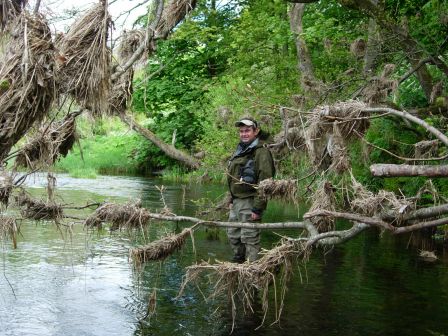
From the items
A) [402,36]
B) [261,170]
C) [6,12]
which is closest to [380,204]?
[261,170]

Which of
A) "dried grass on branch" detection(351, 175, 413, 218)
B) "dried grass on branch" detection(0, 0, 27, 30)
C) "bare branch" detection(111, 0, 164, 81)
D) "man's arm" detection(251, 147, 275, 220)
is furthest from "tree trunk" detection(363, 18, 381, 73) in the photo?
"dried grass on branch" detection(0, 0, 27, 30)

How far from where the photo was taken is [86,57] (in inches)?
200

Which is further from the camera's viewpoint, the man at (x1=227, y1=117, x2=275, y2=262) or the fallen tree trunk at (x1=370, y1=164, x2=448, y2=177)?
the man at (x1=227, y1=117, x2=275, y2=262)

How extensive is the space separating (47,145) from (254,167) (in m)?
3.20

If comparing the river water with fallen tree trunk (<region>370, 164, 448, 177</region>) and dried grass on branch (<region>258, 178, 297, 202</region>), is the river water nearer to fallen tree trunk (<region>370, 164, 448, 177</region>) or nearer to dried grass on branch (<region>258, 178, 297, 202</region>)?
dried grass on branch (<region>258, 178, 297, 202</region>)

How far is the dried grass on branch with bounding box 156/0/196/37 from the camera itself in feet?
20.7

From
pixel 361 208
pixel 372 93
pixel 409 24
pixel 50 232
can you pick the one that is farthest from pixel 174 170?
pixel 361 208

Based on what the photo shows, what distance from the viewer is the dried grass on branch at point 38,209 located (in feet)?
23.0

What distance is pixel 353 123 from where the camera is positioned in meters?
6.40

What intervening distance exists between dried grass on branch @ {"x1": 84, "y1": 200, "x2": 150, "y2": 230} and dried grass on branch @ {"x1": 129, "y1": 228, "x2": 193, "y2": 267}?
0.25 metres

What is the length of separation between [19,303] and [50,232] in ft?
18.5

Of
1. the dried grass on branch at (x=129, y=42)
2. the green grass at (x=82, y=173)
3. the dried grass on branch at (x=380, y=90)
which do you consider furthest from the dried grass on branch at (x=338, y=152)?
the green grass at (x=82, y=173)

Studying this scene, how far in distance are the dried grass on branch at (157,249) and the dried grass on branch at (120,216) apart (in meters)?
0.25

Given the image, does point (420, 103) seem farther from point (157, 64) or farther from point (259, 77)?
point (157, 64)
